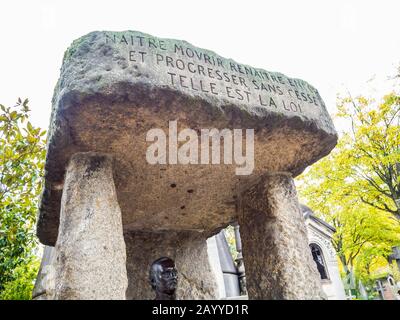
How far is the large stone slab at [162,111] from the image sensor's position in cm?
177

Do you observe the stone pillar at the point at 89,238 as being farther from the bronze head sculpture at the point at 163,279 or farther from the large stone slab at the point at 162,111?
the bronze head sculpture at the point at 163,279

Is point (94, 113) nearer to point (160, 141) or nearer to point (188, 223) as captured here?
point (160, 141)

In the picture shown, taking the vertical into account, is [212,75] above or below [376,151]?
below

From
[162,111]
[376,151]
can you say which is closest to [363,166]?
[376,151]

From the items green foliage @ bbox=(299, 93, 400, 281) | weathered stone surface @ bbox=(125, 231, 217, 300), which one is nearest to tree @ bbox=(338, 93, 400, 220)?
green foliage @ bbox=(299, 93, 400, 281)

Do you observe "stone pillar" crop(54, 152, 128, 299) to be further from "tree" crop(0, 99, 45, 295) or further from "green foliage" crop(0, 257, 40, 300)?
"green foliage" crop(0, 257, 40, 300)

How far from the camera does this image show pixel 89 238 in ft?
5.78

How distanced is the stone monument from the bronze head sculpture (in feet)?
1.57

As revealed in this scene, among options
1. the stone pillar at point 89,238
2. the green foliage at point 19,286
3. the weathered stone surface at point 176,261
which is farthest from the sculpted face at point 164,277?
the green foliage at point 19,286

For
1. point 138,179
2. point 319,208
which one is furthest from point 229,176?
point 319,208

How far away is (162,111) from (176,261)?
207 centimetres

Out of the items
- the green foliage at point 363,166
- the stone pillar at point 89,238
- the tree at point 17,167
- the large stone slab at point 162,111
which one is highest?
the green foliage at point 363,166

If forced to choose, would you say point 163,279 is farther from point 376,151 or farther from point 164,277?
point 376,151

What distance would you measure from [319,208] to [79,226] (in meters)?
11.0
